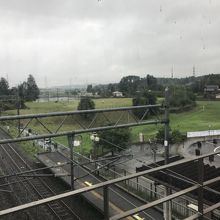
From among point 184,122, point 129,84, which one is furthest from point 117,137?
point 129,84

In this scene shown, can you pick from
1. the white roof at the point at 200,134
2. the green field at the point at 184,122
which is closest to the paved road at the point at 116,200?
the green field at the point at 184,122

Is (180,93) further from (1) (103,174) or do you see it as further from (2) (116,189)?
(2) (116,189)

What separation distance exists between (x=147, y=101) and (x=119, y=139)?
32.9 m

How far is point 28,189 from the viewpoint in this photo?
59.7ft

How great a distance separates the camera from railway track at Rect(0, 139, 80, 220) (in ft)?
45.0

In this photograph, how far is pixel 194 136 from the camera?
42.0 metres

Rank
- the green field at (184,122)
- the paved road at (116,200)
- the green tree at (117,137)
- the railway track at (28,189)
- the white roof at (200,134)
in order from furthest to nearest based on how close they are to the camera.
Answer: the green field at (184,122), the white roof at (200,134), the green tree at (117,137), the paved road at (116,200), the railway track at (28,189)

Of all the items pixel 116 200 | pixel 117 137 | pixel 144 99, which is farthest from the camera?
pixel 144 99

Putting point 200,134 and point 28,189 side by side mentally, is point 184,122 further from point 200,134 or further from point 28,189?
point 28,189

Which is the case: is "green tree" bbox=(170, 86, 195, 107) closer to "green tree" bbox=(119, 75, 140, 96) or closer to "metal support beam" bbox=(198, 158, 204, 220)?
"green tree" bbox=(119, 75, 140, 96)

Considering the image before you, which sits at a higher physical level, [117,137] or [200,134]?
[117,137]

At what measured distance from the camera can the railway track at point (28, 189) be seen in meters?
13.7

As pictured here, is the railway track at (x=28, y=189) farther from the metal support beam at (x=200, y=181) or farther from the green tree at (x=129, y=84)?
the green tree at (x=129, y=84)

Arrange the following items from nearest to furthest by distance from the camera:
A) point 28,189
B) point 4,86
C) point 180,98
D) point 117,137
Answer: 1. point 28,189
2. point 117,137
3. point 180,98
4. point 4,86
